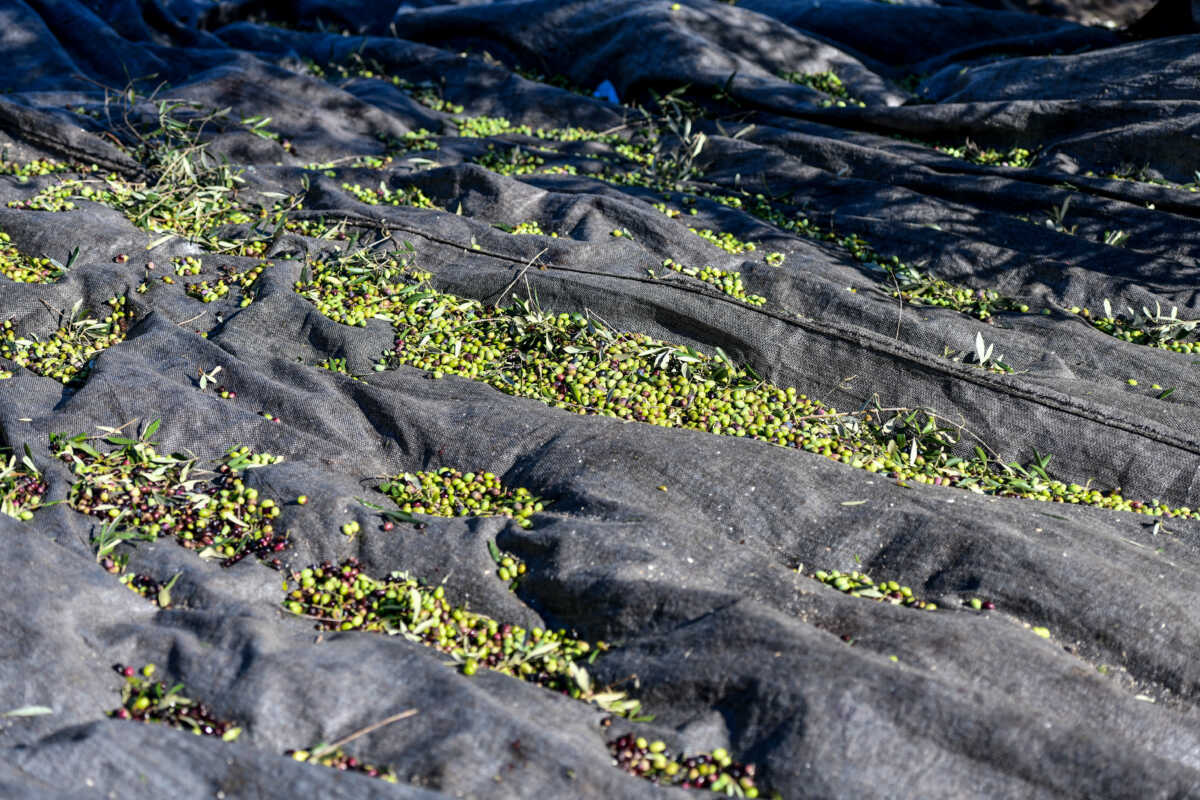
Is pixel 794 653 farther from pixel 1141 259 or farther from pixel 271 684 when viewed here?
pixel 1141 259

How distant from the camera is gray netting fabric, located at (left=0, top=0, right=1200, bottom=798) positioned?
2.20m

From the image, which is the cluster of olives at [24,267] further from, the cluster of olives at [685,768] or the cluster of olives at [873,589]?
the cluster of olives at [873,589]

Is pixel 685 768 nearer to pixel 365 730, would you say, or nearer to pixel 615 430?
pixel 365 730

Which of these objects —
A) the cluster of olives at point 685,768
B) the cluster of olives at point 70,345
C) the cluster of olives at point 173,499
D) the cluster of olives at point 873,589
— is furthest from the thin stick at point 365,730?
the cluster of olives at point 70,345

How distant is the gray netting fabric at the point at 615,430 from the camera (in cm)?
220

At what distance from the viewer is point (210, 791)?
6.43 ft

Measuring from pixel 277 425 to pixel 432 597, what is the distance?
94cm

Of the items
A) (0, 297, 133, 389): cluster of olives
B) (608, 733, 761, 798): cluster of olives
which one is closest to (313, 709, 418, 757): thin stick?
(608, 733, 761, 798): cluster of olives

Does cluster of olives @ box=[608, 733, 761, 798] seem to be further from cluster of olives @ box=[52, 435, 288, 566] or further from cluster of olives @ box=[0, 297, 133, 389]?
cluster of olives @ box=[0, 297, 133, 389]

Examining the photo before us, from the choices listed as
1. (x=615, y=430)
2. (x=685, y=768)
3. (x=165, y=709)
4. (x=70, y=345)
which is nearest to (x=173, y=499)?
(x=165, y=709)

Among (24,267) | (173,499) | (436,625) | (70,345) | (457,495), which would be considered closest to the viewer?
(436,625)

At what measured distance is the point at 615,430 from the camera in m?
3.17

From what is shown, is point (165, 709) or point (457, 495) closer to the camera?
point (165, 709)

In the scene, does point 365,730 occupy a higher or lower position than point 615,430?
lower
